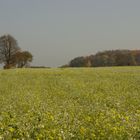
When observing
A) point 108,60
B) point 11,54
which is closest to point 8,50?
point 11,54

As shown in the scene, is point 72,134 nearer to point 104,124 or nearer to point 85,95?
point 104,124

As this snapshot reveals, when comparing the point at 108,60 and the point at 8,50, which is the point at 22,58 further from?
the point at 108,60

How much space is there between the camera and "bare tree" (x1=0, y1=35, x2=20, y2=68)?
11200 cm

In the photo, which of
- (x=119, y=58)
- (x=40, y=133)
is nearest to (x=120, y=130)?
(x=40, y=133)

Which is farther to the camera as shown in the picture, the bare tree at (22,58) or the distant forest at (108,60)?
the distant forest at (108,60)

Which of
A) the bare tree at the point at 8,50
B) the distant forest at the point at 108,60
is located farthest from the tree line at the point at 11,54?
the distant forest at the point at 108,60

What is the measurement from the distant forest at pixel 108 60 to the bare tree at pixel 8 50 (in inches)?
1252

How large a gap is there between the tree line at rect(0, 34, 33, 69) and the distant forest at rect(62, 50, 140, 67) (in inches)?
1203

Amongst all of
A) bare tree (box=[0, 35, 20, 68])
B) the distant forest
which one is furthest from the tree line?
the distant forest

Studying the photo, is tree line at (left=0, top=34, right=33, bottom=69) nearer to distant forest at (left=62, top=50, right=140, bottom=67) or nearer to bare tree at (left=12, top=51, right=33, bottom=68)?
bare tree at (left=12, top=51, right=33, bottom=68)

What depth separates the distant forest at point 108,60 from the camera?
13412 cm

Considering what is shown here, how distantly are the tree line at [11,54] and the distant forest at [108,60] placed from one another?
30563 millimetres

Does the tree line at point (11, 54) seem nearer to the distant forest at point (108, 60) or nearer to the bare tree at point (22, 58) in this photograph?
the bare tree at point (22, 58)

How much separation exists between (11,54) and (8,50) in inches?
54.8
